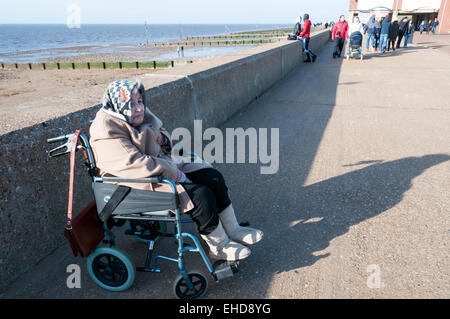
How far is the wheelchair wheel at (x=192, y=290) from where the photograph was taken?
2473mm

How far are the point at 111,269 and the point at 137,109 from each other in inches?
46.9

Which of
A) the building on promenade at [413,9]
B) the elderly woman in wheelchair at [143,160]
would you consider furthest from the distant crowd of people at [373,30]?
the building on promenade at [413,9]

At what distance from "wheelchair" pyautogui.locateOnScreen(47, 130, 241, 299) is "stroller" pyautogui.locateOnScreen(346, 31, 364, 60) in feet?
47.1

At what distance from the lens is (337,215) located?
355 cm

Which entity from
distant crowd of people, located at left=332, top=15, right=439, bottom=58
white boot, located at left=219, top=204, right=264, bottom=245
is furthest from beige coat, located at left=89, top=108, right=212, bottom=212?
distant crowd of people, located at left=332, top=15, right=439, bottom=58

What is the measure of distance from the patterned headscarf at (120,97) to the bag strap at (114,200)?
483 millimetres

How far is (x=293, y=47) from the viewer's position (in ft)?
41.7

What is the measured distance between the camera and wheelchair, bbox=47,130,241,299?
2.34 meters

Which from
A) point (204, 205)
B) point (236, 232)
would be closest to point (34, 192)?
point (204, 205)

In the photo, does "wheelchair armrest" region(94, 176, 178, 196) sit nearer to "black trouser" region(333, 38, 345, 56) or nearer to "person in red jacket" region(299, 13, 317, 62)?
"person in red jacket" region(299, 13, 317, 62)

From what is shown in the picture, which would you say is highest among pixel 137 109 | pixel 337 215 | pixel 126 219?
pixel 137 109

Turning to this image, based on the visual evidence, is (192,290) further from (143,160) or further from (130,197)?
(143,160)

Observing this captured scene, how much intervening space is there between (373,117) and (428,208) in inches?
138
